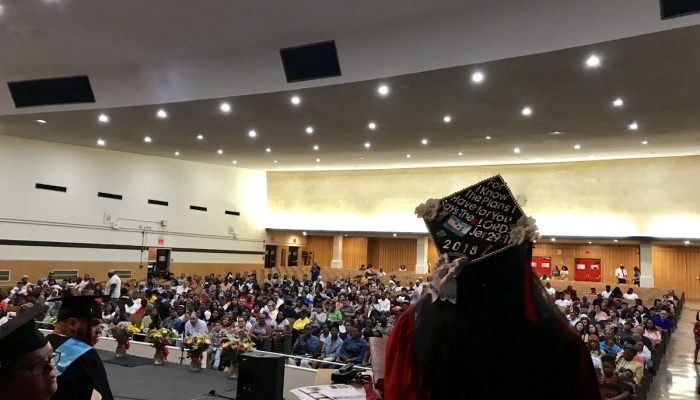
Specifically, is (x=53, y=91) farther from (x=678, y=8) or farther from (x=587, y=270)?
(x=587, y=270)

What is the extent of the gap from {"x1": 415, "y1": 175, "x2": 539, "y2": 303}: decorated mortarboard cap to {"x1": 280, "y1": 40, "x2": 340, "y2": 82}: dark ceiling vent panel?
9.20 m

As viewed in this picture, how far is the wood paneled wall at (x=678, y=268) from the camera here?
22.5m

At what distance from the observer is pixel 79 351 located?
2693mm

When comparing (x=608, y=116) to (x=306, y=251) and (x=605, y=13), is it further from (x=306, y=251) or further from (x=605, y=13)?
(x=306, y=251)

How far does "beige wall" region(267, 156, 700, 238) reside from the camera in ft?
65.5

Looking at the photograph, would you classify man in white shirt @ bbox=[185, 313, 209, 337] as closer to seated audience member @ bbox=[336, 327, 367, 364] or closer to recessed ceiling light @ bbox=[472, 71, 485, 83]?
seated audience member @ bbox=[336, 327, 367, 364]

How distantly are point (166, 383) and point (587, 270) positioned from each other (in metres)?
24.0

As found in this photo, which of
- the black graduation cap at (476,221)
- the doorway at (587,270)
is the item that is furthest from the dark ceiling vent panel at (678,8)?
the doorway at (587,270)

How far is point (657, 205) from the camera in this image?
20.2m

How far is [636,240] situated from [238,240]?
19100mm

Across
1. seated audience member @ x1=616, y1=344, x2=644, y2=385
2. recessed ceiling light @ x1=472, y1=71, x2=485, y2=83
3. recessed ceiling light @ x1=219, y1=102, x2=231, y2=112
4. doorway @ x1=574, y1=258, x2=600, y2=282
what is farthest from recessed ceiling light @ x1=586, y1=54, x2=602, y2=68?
doorway @ x1=574, y1=258, x2=600, y2=282

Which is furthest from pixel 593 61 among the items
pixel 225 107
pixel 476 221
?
pixel 476 221

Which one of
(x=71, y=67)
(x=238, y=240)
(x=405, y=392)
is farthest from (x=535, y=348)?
(x=238, y=240)

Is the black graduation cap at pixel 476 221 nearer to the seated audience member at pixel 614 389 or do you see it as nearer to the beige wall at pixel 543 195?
the seated audience member at pixel 614 389
